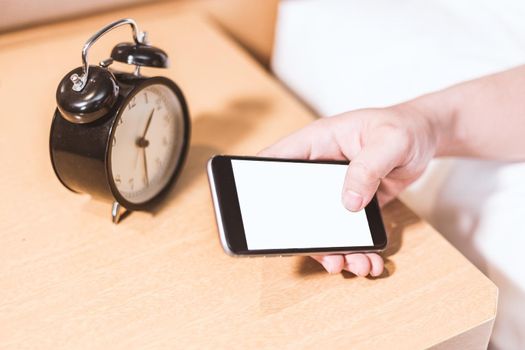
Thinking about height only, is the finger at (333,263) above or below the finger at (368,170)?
below

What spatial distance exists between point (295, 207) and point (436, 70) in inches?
15.2

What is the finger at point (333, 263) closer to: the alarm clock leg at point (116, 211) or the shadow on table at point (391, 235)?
the shadow on table at point (391, 235)

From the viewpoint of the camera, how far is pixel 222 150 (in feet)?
2.66

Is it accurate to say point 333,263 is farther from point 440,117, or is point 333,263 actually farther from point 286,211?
point 440,117

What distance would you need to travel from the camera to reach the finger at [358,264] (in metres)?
0.66

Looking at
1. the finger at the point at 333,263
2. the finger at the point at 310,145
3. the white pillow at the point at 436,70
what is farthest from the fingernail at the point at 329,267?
the white pillow at the point at 436,70

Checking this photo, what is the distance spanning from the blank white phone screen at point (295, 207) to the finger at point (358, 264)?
13 millimetres

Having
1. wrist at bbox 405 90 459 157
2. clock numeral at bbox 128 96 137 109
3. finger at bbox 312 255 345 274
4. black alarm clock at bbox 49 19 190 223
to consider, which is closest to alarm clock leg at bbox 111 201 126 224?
black alarm clock at bbox 49 19 190 223

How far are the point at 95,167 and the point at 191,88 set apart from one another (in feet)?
0.96

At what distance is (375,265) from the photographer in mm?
668

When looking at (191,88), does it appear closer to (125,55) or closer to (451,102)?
(125,55)

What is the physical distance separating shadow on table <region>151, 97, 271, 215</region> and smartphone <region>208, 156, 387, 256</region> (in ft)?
0.45

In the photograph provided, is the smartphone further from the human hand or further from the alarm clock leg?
the alarm clock leg

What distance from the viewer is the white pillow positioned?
2.55 feet
